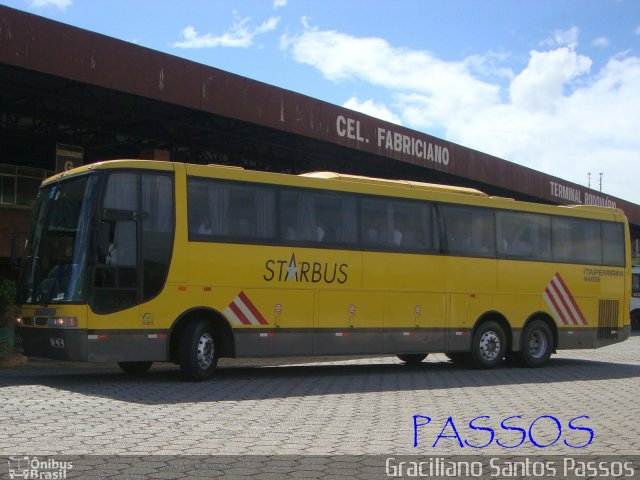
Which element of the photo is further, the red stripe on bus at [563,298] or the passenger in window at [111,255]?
the red stripe on bus at [563,298]

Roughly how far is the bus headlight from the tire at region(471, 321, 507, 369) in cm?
831

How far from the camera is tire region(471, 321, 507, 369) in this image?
16703mm

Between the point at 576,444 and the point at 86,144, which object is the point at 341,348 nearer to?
the point at 576,444

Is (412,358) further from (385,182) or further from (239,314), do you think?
(239,314)

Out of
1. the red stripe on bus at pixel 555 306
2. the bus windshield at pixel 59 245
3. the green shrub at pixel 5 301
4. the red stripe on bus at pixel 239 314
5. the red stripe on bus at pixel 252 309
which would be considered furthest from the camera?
the red stripe on bus at pixel 555 306

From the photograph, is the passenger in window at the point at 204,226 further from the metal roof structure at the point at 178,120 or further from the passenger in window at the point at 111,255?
the metal roof structure at the point at 178,120

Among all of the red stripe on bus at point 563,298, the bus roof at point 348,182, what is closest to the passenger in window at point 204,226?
the bus roof at point 348,182

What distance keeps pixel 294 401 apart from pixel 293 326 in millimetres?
3358

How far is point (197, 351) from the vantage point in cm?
1264

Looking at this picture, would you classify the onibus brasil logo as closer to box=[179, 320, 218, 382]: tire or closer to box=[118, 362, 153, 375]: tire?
box=[179, 320, 218, 382]: tire

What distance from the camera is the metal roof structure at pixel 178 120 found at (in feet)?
57.8

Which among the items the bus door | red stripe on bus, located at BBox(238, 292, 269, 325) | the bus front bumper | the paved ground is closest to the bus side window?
the paved ground

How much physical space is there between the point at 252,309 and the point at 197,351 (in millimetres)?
1261

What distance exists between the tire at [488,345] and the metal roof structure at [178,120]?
29.2 feet
